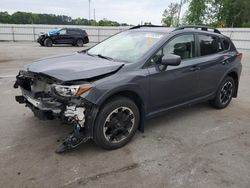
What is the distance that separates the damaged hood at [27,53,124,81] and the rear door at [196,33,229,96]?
5.81ft

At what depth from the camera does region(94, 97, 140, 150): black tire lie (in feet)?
11.2

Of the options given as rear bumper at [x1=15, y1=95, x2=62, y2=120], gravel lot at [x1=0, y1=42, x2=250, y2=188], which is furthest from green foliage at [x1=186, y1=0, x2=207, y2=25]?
rear bumper at [x1=15, y1=95, x2=62, y2=120]

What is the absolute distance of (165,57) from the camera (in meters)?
3.79

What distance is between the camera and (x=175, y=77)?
415cm

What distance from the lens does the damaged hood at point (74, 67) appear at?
3.28m

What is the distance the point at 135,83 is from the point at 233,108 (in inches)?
119

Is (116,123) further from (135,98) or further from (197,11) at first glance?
(197,11)

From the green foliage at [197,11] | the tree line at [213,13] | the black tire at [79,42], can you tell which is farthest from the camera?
the green foliage at [197,11]

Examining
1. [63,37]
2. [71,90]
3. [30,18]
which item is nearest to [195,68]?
[71,90]

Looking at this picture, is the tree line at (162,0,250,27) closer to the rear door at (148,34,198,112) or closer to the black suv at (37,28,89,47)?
the black suv at (37,28,89,47)

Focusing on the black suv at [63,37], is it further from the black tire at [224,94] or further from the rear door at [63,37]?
the black tire at [224,94]

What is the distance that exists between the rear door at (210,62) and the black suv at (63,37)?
1919 cm

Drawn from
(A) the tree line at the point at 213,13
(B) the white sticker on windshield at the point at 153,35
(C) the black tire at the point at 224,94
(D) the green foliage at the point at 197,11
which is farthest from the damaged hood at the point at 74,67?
(D) the green foliage at the point at 197,11

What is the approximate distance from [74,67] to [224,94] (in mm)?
3471
